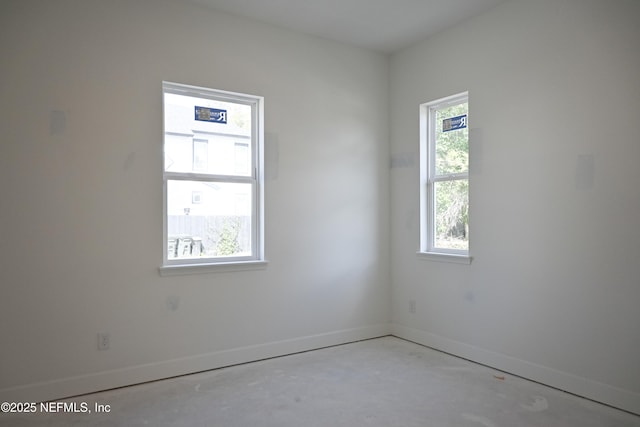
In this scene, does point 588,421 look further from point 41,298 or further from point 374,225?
point 41,298

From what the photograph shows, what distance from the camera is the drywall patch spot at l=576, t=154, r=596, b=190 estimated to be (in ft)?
10.1

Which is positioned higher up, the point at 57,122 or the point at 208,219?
the point at 57,122

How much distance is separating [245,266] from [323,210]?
0.99 m

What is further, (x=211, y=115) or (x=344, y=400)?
(x=211, y=115)

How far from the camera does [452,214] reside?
4.25 metres

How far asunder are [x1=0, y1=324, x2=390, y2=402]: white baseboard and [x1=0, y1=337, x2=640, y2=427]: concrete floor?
0.27 feet

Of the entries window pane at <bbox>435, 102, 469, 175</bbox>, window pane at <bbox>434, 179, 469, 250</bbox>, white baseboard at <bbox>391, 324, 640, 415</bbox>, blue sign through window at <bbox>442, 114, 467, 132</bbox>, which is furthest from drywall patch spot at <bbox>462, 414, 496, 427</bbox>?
blue sign through window at <bbox>442, 114, 467, 132</bbox>

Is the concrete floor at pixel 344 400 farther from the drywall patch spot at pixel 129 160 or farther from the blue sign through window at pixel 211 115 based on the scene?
the blue sign through window at pixel 211 115

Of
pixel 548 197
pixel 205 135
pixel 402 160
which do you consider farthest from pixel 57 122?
pixel 548 197

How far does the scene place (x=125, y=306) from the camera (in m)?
3.37

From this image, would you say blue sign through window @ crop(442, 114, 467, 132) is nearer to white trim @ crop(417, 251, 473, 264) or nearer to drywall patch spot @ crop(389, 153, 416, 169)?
drywall patch spot @ crop(389, 153, 416, 169)

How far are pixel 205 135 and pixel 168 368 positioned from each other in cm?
197

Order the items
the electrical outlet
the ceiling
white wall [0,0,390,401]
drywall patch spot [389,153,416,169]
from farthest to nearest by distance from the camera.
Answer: drywall patch spot [389,153,416,169], the ceiling, the electrical outlet, white wall [0,0,390,401]

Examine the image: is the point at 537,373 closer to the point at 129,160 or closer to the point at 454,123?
the point at 454,123
